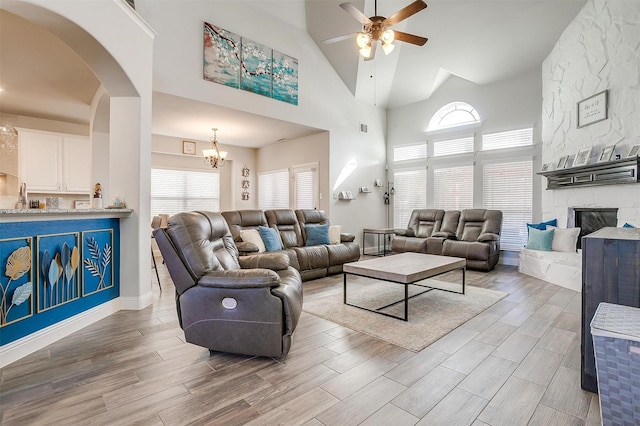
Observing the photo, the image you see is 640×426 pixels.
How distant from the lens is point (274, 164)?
Result: 796 cm

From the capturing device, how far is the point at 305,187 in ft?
23.4

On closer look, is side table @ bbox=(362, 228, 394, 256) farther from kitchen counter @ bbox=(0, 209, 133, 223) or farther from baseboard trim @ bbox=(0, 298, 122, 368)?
baseboard trim @ bbox=(0, 298, 122, 368)

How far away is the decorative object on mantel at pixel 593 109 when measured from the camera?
4.30 meters

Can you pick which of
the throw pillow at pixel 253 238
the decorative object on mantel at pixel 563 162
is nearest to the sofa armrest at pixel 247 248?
the throw pillow at pixel 253 238

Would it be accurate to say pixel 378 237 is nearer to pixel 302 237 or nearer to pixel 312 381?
pixel 302 237

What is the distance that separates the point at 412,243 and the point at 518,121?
3.09 m

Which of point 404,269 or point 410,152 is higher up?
point 410,152

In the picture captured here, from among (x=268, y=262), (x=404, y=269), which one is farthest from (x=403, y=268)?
(x=268, y=262)

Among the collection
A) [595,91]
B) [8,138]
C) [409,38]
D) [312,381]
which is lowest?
[312,381]

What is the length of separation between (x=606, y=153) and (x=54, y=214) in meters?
6.29

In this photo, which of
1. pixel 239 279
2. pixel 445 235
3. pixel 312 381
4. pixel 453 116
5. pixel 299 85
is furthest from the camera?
pixel 453 116

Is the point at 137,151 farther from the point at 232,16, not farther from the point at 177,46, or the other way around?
the point at 232,16

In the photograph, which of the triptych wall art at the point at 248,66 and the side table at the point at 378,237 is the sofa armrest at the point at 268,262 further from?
the side table at the point at 378,237

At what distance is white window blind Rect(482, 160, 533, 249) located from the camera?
596 centimetres
